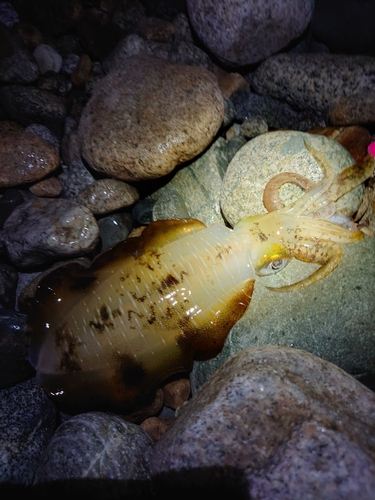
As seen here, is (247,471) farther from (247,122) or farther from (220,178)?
(247,122)

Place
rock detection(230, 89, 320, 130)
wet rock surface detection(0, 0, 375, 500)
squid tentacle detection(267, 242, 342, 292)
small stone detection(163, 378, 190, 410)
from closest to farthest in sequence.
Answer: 1. wet rock surface detection(0, 0, 375, 500)
2. squid tentacle detection(267, 242, 342, 292)
3. small stone detection(163, 378, 190, 410)
4. rock detection(230, 89, 320, 130)

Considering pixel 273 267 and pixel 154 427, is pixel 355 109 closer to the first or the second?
pixel 273 267

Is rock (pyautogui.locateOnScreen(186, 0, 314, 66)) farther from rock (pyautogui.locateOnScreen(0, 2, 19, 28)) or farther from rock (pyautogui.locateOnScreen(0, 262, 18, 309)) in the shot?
rock (pyautogui.locateOnScreen(0, 262, 18, 309))

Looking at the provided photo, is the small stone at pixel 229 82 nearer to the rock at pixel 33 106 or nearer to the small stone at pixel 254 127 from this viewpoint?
the small stone at pixel 254 127

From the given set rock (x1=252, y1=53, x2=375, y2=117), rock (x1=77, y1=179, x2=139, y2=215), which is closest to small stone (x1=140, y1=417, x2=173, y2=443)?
rock (x1=77, y1=179, x2=139, y2=215)

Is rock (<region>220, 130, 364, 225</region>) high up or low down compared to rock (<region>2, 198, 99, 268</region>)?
down

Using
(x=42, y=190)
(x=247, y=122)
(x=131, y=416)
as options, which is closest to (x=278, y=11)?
(x=247, y=122)
